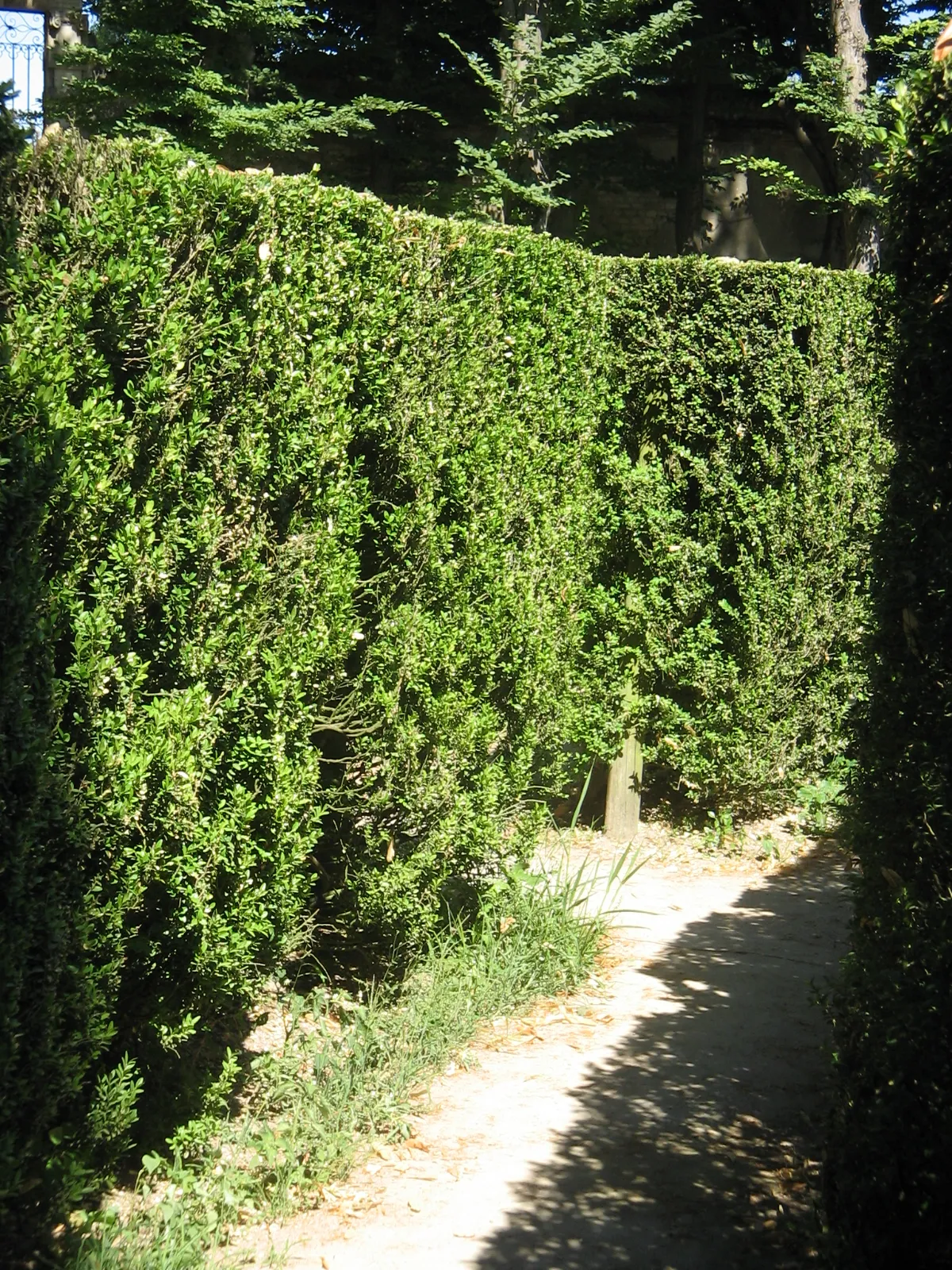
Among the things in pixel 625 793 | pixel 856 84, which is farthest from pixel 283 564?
pixel 856 84

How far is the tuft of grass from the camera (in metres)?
3.59

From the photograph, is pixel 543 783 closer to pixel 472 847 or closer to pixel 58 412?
pixel 472 847

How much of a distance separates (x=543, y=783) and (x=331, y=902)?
1688 millimetres

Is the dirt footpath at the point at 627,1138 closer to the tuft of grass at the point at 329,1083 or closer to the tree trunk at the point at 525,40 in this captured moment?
the tuft of grass at the point at 329,1083

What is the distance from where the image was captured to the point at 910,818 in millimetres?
3066

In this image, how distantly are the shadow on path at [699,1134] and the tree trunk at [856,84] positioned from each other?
36.3 feet

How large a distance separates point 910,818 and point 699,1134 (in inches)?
71.2

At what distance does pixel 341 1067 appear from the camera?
4449 millimetres

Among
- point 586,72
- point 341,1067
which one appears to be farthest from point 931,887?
point 586,72

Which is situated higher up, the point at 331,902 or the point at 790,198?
the point at 790,198

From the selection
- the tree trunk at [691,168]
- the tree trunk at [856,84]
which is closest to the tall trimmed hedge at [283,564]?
the tree trunk at [856,84]

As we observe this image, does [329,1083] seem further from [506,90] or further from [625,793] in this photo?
[506,90]

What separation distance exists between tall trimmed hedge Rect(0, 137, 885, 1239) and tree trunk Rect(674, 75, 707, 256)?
11532mm

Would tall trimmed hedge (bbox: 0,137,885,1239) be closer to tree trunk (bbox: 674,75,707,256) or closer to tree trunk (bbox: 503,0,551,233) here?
tree trunk (bbox: 503,0,551,233)
